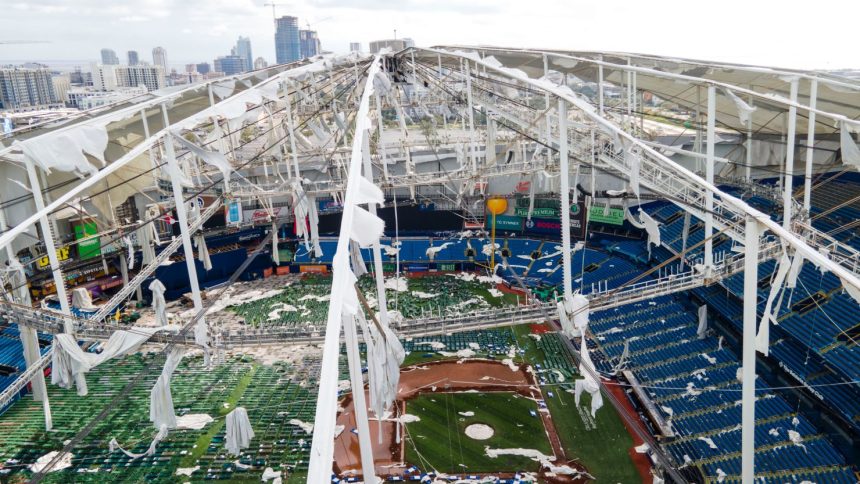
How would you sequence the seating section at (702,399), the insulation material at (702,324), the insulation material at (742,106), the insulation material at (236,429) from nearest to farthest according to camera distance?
the insulation material at (742,106) → the seating section at (702,399) → the insulation material at (236,429) → the insulation material at (702,324)

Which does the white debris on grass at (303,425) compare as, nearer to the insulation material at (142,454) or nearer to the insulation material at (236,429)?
the insulation material at (236,429)

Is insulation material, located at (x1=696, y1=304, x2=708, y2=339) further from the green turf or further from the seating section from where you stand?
the green turf

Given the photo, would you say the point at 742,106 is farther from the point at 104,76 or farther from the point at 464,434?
the point at 104,76

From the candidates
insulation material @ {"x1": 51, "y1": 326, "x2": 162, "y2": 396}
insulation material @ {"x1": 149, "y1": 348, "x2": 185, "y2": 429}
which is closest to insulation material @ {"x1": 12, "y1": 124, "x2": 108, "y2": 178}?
insulation material @ {"x1": 51, "y1": 326, "x2": 162, "y2": 396}

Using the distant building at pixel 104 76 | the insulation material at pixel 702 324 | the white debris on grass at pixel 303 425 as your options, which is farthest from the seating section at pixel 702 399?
the distant building at pixel 104 76

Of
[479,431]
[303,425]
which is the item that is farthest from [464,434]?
[303,425]

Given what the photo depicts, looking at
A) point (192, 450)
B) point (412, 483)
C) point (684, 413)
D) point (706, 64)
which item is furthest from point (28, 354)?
point (706, 64)
